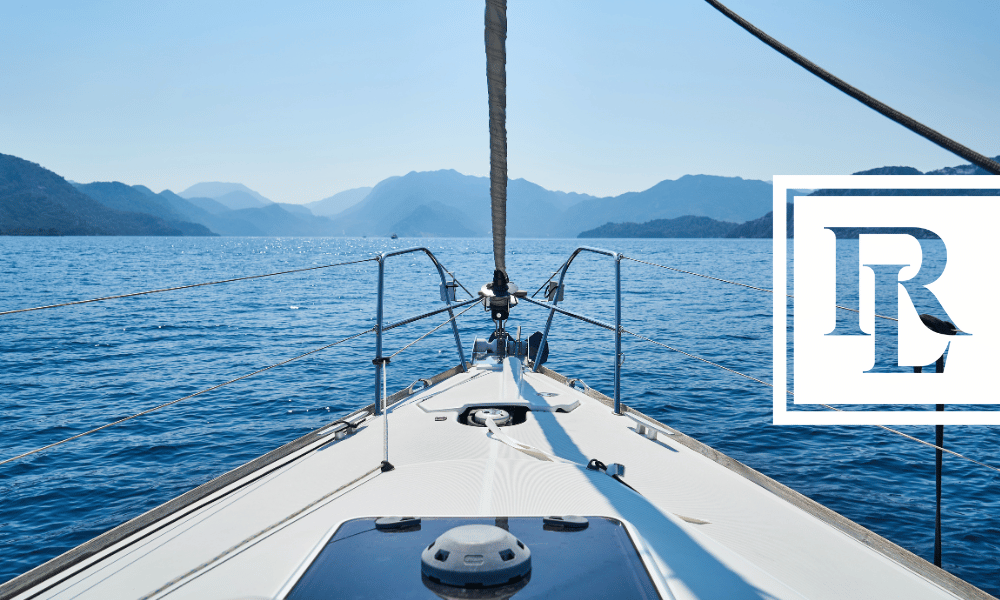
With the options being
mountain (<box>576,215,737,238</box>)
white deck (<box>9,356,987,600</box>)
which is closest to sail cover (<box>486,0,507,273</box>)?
white deck (<box>9,356,987,600</box>)

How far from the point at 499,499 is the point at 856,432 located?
1009 cm

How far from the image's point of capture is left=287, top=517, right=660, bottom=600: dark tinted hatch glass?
1.53m

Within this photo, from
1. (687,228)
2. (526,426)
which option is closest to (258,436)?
(526,426)

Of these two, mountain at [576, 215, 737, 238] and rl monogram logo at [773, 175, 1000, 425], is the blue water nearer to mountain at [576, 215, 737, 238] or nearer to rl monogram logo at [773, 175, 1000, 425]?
rl monogram logo at [773, 175, 1000, 425]

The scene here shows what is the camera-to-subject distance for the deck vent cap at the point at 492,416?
4027 mm

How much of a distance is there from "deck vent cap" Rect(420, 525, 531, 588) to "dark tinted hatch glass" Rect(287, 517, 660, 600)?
29 millimetres

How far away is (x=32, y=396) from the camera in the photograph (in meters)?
11.4

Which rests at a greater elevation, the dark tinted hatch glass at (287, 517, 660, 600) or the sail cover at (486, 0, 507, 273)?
the sail cover at (486, 0, 507, 273)

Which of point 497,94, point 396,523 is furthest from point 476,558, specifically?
point 497,94

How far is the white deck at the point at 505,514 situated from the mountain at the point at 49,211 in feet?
605

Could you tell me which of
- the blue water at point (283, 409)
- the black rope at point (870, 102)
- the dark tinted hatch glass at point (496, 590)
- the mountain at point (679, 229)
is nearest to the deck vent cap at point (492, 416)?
the dark tinted hatch glass at point (496, 590)

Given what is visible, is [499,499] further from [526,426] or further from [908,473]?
[908,473]

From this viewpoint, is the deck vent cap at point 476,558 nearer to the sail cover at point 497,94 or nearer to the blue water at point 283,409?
the sail cover at point 497,94

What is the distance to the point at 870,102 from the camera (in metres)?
1.94
